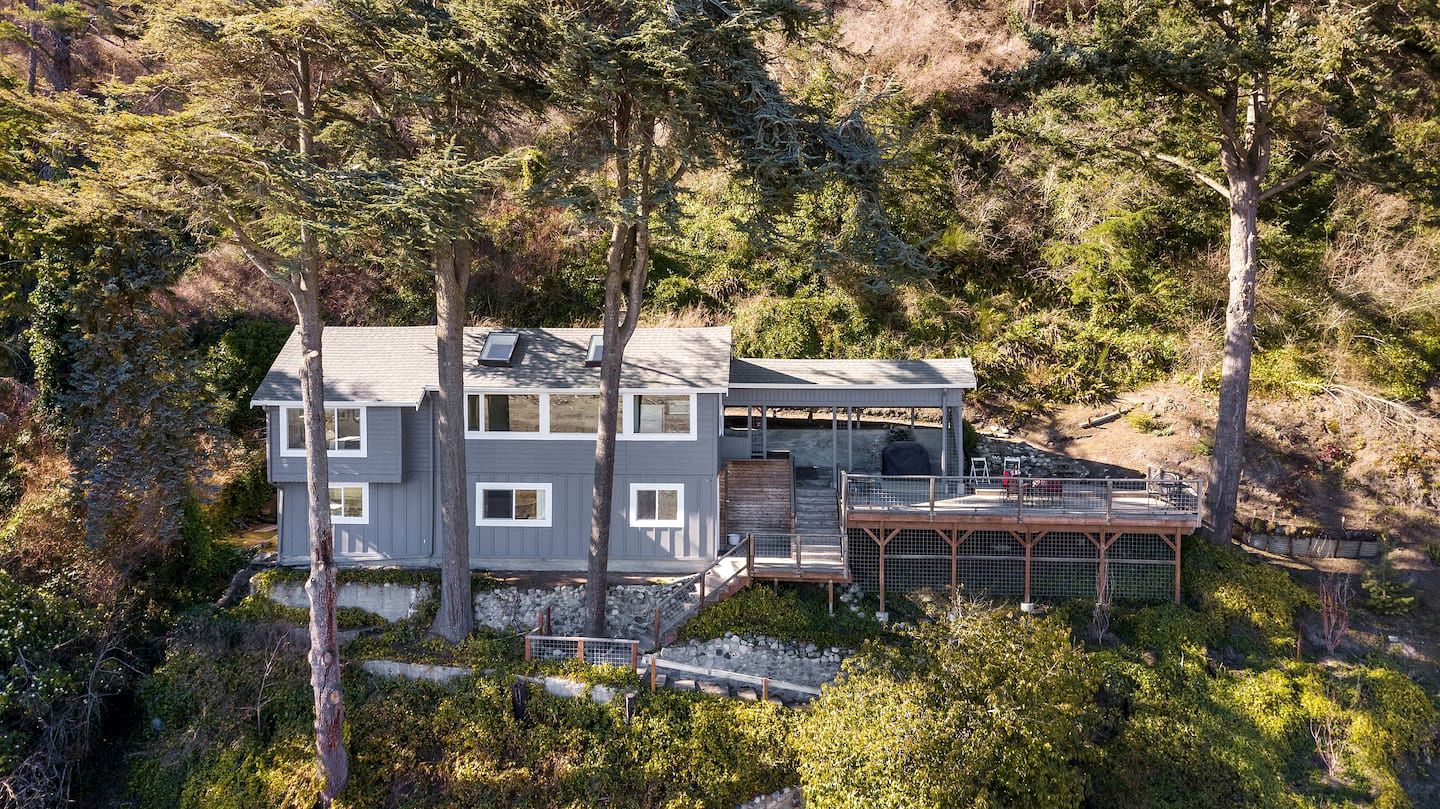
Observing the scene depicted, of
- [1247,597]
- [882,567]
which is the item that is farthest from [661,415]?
→ [1247,597]

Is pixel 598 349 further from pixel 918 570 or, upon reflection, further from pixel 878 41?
pixel 878 41

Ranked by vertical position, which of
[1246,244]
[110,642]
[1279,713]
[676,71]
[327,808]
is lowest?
[327,808]

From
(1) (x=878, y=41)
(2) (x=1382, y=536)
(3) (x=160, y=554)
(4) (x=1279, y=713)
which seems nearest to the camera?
(4) (x=1279, y=713)

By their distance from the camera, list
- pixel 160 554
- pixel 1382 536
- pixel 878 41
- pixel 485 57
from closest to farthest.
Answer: pixel 485 57 < pixel 160 554 < pixel 1382 536 < pixel 878 41

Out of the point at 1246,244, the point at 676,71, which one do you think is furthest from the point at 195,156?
the point at 1246,244

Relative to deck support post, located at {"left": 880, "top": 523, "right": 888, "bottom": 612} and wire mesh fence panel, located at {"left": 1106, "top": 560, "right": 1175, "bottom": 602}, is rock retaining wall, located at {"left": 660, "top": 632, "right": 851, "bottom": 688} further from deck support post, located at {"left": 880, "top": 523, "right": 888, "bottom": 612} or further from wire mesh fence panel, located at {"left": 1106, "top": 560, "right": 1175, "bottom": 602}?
wire mesh fence panel, located at {"left": 1106, "top": 560, "right": 1175, "bottom": 602}

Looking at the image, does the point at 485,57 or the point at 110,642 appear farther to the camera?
the point at 110,642

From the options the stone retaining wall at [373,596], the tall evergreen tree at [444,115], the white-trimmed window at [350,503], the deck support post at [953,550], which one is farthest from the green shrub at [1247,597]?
the white-trimmed window at [350,503]

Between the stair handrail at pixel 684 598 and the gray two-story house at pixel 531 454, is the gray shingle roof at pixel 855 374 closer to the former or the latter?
the gray two-story house at pixel 531 454
